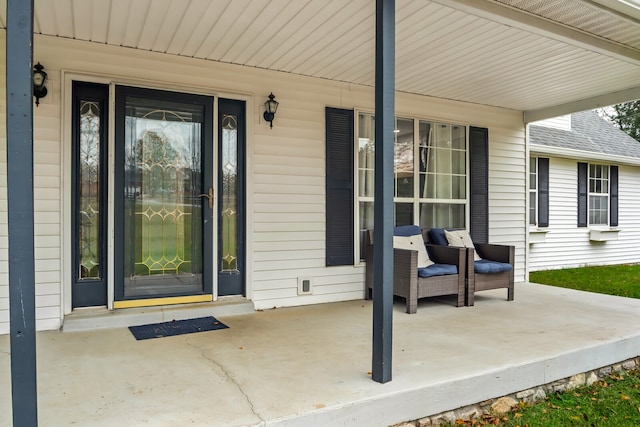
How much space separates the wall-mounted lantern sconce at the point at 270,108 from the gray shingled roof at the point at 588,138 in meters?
5.76

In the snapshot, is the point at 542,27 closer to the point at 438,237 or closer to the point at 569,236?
the point at 438,237

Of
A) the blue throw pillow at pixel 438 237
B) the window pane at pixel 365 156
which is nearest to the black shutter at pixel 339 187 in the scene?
the window pane at pixel 365 156

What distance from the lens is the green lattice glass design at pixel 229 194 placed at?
14.4 ft

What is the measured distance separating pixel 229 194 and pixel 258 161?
455 millimetres

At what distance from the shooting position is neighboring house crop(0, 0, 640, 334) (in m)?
3.47

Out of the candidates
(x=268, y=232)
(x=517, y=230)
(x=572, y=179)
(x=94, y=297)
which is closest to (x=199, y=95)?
(x=268, y=232)

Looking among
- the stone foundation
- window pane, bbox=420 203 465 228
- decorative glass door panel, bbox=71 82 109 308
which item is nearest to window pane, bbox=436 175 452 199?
window pane, bbox=420 203 465 228

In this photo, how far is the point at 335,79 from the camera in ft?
16.0

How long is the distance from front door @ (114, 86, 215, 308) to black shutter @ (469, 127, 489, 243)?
3.62 meters

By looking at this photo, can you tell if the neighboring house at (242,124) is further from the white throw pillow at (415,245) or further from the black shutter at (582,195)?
the black shutter at (582,195)

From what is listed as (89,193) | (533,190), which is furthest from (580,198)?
(89,193)

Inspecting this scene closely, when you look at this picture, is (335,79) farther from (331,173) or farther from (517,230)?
(517,230)

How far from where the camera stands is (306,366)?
9.32ft

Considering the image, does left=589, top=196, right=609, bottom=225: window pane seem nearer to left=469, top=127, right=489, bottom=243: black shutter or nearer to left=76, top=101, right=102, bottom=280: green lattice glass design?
left=469, top=127, right=489, bottom=243: black shutter
